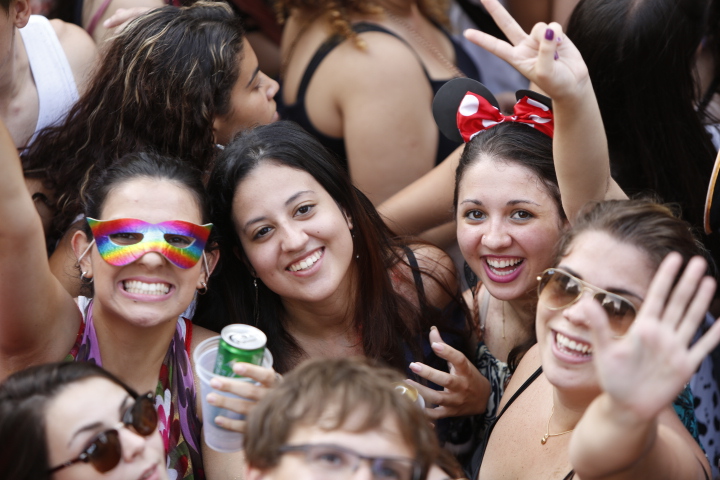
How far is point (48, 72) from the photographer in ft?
10.3

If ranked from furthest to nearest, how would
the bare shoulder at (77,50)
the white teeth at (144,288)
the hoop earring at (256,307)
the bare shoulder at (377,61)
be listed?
the bare shoulder at (377,61) < the bare shoulder at (77,50) < the hoop earring at (256,307) < the white teeth at (144,288)

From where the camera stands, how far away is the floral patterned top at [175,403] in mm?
2486

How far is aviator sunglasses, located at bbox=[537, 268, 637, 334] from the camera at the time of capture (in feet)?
6.42

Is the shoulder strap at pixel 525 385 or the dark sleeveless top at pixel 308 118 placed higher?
the dark sleeveless top at pixel 308 118

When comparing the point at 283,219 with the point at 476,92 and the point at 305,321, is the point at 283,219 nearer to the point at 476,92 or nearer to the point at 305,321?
the point at 305,321

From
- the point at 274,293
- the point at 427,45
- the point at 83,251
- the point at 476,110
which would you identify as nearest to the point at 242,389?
the point at 83,251

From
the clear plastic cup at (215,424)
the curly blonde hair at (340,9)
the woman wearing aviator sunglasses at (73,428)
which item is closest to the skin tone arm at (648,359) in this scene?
the clear plastic cup at (215,424)

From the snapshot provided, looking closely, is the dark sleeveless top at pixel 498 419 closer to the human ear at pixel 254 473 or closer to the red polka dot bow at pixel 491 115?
the red polka dot bow at pixel 491 115

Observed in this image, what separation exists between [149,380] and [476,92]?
1.54 metres

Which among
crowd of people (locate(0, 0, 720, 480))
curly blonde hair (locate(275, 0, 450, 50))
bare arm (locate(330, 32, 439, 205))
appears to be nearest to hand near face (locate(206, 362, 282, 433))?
crowd of people (locate(0, 0, 720, 480))

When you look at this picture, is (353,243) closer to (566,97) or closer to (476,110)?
(476,110)

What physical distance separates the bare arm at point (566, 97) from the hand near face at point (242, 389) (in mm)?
1034

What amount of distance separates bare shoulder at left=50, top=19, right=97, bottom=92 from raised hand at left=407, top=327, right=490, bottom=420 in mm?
1746

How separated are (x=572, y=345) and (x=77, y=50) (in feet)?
7.63
